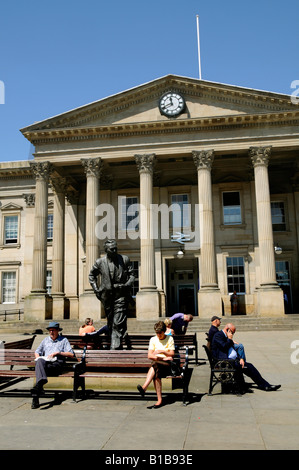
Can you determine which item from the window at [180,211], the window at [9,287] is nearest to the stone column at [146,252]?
the window at [180,211]

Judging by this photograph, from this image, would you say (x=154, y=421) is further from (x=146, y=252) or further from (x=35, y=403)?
(x=146, y=252)

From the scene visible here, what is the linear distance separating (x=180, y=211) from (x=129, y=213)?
3.76 metres

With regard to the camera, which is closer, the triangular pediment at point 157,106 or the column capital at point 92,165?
the triangular pediment at point 157,106

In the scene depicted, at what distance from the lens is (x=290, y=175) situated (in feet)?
101

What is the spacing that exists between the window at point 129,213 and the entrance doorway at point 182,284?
3826 millimetres

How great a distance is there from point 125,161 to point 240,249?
1010 cm

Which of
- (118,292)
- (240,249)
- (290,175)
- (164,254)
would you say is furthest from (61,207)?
(118,292)

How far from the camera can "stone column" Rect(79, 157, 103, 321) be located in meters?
25.1

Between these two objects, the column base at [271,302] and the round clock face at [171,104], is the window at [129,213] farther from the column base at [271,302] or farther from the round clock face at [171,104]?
the column base at [271,302]

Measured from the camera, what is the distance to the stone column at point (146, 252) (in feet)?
81.5

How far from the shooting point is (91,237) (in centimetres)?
2611

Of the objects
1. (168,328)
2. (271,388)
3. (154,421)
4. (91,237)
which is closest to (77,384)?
(154,421)

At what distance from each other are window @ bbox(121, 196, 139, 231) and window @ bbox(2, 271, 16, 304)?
1031cm
